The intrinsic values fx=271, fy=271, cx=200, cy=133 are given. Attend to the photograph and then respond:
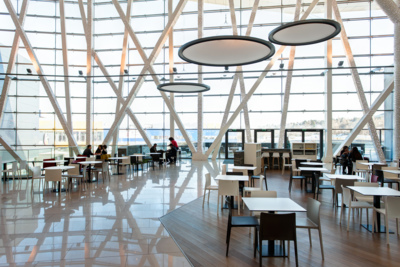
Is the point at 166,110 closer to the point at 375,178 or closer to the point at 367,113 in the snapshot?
the point at 367,113

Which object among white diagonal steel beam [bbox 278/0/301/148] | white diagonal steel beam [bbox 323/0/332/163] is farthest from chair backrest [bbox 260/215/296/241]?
white diagonal steel beam [bbox 323/0/332/163]

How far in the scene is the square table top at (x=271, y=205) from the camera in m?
3.45

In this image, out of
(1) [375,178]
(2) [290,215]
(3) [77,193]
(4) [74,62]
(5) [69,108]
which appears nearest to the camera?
(2) [290,215]

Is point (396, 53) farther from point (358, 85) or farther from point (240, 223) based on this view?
point (240, 223)

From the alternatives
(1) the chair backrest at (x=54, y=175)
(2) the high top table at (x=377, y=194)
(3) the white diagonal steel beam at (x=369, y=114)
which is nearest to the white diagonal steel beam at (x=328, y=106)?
(3) the white diagonal steel beam at (x=369, y=114)

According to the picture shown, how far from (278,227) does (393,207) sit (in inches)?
87.9

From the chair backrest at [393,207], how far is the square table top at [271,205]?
1.52 metres

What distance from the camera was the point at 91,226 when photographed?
4.70m

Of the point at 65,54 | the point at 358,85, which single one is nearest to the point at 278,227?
the point at 358,85

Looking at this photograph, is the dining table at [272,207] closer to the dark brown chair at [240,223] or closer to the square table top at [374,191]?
the dark brown chair at [240,223]

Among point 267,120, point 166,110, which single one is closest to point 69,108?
point 166,110

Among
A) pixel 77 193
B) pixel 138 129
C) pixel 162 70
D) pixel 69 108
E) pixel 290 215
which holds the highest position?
pixel 162 70

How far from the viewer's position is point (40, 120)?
18.1 metres

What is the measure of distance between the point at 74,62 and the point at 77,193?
557 inches
